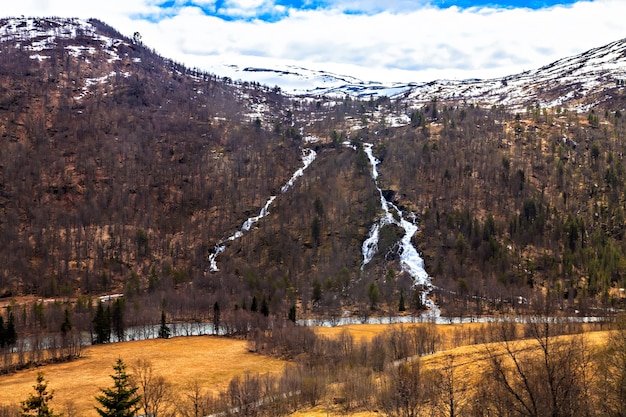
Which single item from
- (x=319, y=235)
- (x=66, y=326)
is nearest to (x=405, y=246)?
(x=319, y=235)

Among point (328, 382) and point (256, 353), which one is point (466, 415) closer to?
point (328, 382)

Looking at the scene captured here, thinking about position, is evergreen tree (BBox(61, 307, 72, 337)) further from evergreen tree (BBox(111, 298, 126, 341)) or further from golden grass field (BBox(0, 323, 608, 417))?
evergreen tree (BBox(111, 298, 126, 341))

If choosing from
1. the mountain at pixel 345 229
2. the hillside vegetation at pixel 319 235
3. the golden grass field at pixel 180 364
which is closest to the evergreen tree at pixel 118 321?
the hillside vegetation at pixel 319 235

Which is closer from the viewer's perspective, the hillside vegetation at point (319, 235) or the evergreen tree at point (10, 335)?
the evergreen tree at point (10, 335)

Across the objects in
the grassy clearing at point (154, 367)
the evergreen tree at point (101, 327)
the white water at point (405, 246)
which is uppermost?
the white water at point (405, 246)

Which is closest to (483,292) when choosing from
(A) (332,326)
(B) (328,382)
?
(A) (332,326)

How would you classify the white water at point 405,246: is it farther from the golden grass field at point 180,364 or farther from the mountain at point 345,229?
the golden grass field at point 180,364

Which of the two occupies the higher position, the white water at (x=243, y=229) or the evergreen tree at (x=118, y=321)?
the white water at (x=243, y=229)
